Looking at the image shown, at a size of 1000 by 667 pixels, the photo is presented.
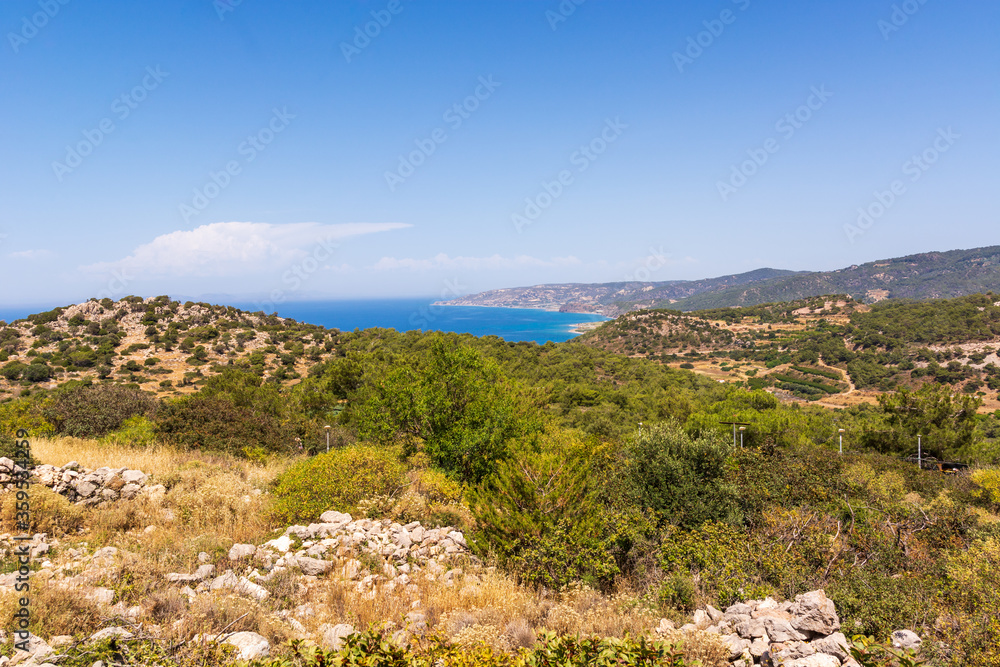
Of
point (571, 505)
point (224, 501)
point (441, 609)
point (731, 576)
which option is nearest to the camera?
point (441, 609)

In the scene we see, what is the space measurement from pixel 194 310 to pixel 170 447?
136 ft

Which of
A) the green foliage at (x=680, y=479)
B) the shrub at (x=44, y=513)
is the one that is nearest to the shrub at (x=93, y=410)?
the shrub at (x=44, y=513)

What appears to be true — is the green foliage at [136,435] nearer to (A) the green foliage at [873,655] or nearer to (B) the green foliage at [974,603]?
(A) the green foliage at [873,655]

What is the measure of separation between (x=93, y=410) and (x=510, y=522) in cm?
1457

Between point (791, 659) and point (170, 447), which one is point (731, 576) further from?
point (170, 447)

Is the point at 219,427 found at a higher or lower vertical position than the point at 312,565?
higher

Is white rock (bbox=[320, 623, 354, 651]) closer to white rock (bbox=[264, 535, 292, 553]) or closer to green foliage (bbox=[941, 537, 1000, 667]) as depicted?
white rock (bbox=[264, 535, 292, 553])

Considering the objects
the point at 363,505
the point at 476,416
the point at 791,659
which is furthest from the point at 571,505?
the point at 476,416

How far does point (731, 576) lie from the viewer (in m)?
5.50

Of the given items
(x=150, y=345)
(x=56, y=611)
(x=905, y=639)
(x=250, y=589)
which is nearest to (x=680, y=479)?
(x=905, y=639)

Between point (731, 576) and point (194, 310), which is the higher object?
point (194, 310)

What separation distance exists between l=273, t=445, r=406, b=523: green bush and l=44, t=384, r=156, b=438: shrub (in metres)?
8.35

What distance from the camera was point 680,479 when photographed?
757cm

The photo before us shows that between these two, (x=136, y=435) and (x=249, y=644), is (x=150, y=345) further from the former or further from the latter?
(x=249, y=644)
